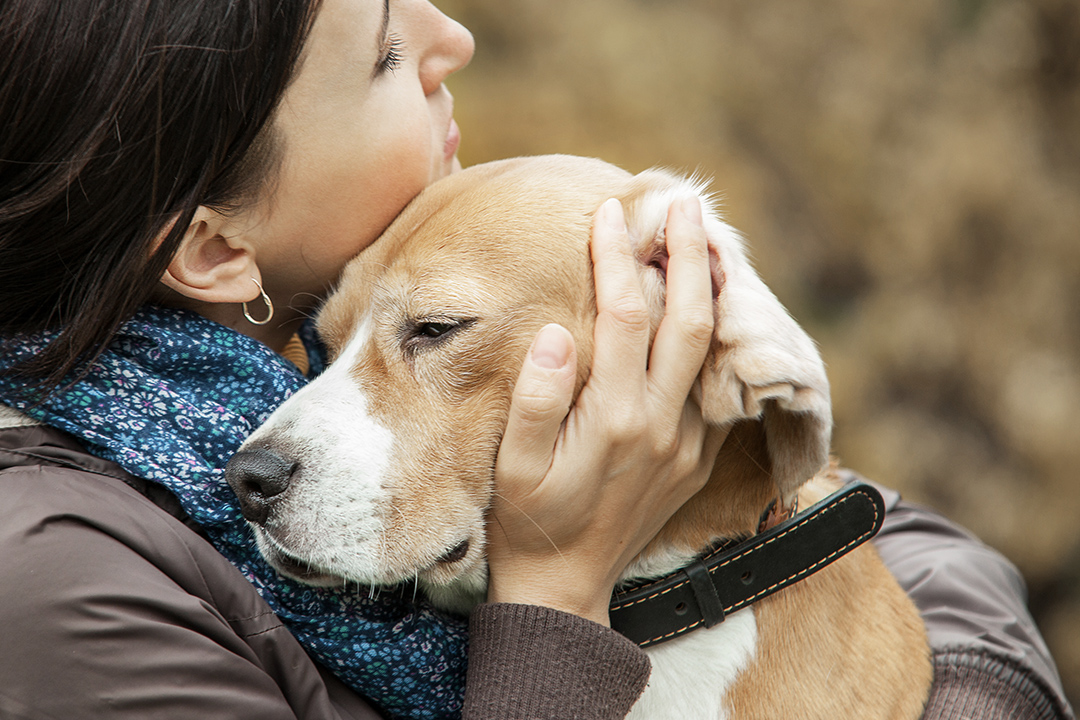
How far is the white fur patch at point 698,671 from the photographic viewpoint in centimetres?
158

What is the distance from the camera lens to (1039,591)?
5.19m

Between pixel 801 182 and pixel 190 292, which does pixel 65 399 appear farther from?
pixel 801 182

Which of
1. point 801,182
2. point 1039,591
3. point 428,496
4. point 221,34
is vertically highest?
point 221,34

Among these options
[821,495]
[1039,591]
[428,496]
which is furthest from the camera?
[1039,591]

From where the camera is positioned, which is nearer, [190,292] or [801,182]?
[190,292]

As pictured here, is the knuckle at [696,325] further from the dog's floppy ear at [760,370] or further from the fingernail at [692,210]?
the fingernail at [692,210]

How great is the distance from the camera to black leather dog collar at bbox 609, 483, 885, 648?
5.21 feet

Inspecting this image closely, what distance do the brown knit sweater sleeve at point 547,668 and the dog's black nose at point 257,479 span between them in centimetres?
40

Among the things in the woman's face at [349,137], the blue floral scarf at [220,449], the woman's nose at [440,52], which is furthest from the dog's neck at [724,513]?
the woman's nose at [440,52]

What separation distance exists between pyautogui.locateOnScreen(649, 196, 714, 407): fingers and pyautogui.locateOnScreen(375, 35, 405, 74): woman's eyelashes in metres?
0.65

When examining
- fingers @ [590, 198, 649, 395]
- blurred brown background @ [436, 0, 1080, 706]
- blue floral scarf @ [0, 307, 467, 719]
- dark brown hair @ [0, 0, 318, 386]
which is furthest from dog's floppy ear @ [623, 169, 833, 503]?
blurred brown background @ [436, 0, 1080, 706]

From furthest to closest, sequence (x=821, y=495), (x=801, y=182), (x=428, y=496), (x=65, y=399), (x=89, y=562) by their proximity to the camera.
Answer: (x=801, y=182) → (x=821, y=495) → (x=428, y=496) → (x=65, y=399) → (x=89, y=562)

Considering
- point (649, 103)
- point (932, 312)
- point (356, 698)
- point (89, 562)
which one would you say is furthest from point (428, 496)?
point (932, 312)

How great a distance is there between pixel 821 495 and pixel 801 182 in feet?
13.7
